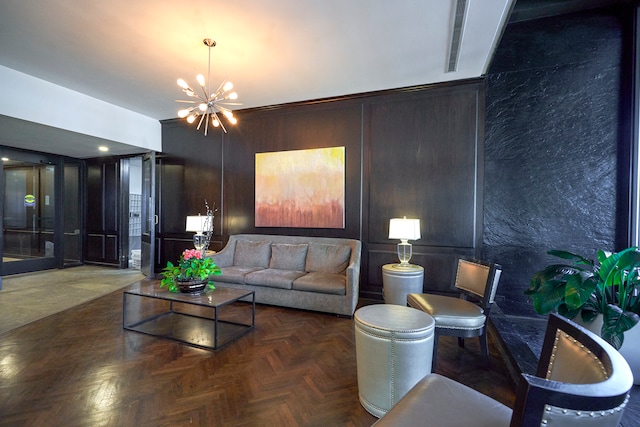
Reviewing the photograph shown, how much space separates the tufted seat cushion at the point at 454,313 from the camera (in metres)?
2.29

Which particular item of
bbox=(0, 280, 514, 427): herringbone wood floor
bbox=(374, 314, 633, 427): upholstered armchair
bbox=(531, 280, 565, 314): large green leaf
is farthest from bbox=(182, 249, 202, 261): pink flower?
bbox=(531, 280, 565, 314): large green leaf

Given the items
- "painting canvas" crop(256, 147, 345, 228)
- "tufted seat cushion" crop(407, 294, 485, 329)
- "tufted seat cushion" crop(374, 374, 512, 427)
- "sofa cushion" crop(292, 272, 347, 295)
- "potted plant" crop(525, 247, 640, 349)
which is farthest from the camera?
"painting canvas" crop(256, 147, 345, 228)

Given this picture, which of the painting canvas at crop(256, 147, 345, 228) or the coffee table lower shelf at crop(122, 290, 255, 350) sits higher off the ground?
the painting canvas at crop(256, 147, 345, 228)

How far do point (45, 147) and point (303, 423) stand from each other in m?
7.05

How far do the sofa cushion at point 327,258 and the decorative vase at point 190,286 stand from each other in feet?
5.35

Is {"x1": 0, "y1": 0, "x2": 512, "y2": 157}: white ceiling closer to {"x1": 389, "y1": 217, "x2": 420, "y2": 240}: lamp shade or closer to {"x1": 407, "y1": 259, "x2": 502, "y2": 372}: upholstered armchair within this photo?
{"x1": 389, "y1": 217, "x2": 420, "y2": 240}: lamp shade

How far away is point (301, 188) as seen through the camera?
4.81m

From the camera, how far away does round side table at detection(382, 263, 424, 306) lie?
12.0ft

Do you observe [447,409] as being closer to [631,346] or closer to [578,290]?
[578,290]

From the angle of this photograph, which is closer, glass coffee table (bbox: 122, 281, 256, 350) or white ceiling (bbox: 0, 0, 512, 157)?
white ceiling (bbox: 0, 0, 512, 157)

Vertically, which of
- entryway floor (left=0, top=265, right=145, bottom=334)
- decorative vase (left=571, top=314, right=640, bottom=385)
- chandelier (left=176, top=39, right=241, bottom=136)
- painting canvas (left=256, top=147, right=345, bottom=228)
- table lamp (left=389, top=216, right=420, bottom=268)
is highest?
chandelier (left=176, top=39, right=241, bottom=136)

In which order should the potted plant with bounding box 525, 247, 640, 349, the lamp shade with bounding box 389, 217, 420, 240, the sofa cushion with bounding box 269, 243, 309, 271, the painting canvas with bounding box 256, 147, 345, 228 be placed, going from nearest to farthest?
the potted plant with bounding box 525, 247, 640, 349, the lamp shade with bounding box 389, 217, 420, 240, the sofa cushion with bounding box 269, 243, 309, 271, the painting canvas with bounding box 256, 147, 345, 228

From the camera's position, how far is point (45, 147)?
587 centimetres

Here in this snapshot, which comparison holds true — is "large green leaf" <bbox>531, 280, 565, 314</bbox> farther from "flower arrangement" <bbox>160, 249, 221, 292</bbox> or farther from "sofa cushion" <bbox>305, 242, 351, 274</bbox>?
"flower arrangement" <bbox>160, 249, 221, 292</bbox>
